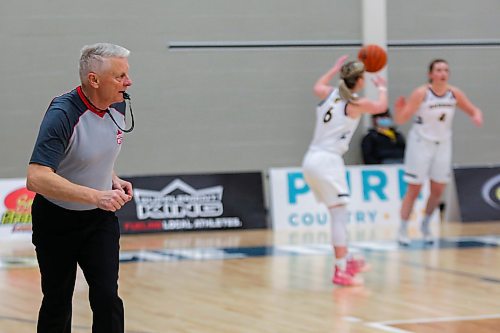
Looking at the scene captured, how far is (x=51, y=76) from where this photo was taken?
12.9m

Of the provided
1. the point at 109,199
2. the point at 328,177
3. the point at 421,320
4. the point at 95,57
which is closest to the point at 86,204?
the point at 109,199

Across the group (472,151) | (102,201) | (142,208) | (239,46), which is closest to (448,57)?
(472,151)

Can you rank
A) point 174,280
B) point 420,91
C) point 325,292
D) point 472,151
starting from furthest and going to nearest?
point 472,151 → point 420,91 → point 174,280 → point 325,292

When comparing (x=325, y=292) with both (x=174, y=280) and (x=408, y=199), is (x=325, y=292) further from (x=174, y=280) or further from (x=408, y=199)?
(x=408, y=199)

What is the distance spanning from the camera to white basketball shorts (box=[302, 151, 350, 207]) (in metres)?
8.44

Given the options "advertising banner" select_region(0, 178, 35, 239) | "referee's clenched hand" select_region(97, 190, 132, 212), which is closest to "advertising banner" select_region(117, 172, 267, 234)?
"advertising banner" select_region(0, 178, 35, 239)

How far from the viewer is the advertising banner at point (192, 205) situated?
12.2 m

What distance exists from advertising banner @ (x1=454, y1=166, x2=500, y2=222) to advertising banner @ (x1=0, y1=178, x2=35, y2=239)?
528 centimetres

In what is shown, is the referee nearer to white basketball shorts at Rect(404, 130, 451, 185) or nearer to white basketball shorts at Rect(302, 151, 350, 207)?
white basketball shorts at Rect(302, 151, 350, 207)

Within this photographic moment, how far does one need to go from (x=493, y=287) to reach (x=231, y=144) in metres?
6.03

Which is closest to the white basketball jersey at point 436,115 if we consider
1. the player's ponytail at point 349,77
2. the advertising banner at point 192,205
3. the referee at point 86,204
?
the advertising banner at point 192,205

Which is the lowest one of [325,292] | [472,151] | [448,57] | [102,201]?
[325,292]

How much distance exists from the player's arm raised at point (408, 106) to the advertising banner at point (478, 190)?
2543 mm

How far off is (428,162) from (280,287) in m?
3.64
